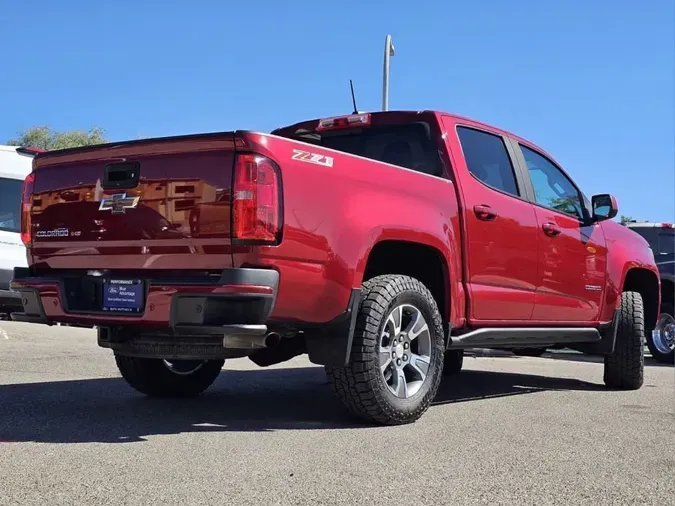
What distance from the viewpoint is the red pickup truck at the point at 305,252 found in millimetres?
3977

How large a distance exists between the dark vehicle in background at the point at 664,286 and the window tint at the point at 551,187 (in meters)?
4.27

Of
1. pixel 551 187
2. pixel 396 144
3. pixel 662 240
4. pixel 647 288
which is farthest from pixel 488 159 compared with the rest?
pixel 662 240

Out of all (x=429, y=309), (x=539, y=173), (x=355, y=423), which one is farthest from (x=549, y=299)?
(x=355, y=423)

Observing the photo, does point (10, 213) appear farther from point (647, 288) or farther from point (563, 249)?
point (647, 288)

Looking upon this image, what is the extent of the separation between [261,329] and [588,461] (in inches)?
67.7

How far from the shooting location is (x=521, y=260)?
5703mm

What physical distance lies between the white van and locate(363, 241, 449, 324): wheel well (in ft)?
19.5

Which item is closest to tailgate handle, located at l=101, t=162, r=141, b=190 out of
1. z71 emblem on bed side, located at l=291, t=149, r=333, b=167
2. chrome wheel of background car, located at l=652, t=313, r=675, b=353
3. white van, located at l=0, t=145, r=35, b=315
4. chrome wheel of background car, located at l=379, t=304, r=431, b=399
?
z71 emblem on bed side, located at l=291, t=149, r=333, b=167

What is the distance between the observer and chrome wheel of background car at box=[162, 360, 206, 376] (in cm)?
578

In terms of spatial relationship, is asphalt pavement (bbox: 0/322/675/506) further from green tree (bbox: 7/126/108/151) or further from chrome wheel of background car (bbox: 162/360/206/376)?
green tree (bbox: 7/126/108/151)

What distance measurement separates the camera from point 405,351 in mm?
4773

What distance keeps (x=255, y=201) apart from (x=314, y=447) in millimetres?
1271

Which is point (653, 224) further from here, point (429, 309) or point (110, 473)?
point (110, 473)

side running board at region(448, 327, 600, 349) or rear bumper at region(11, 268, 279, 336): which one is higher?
rear bumper at region(11, 268, 279, 336)
